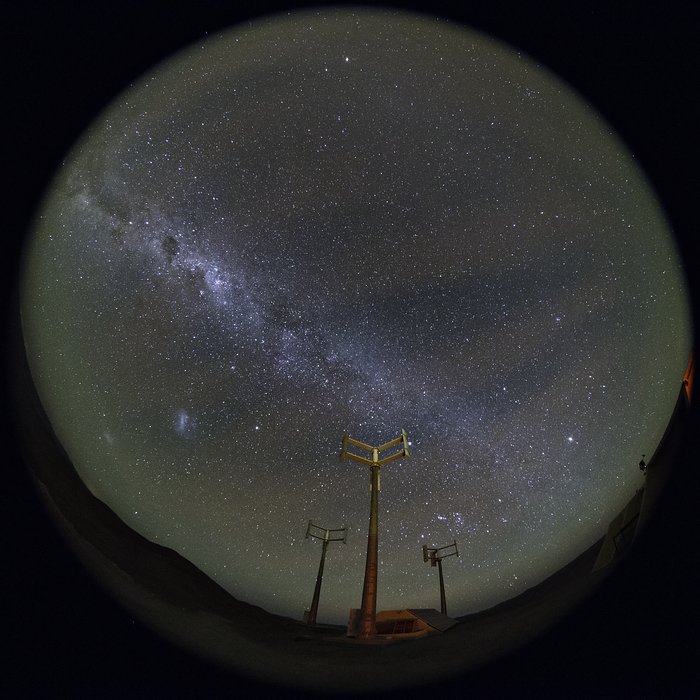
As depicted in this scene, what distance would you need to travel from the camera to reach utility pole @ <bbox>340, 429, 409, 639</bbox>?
9516 mm

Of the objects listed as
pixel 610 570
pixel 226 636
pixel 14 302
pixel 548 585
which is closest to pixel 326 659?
pixel 226 636

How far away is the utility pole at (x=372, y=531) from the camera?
31.2 ft

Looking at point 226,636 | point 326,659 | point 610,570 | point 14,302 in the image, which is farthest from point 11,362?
point 610,570

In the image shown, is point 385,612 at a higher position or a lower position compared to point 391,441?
lower

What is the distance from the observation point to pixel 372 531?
1017cm

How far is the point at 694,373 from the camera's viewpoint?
3803mm

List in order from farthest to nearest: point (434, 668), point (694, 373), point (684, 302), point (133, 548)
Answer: point (133, 548) < point (434, 668) < point (684, 302) < point (694, 373)

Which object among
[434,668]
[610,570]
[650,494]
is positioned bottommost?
[434,668]

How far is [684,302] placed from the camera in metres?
4.06

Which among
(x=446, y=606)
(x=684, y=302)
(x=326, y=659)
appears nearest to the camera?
(x=684, y=302)

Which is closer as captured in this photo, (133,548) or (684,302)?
(684,302)

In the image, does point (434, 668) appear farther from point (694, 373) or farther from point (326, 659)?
point (694, 373)

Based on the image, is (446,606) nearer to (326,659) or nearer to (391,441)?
(391,441)

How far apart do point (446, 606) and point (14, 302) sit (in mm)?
15763
